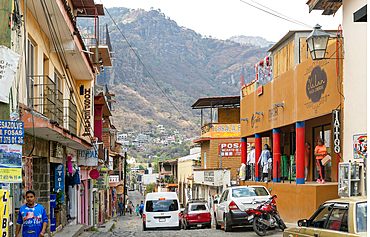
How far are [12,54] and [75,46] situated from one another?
7806 mm

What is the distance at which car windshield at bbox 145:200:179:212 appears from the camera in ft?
63.2

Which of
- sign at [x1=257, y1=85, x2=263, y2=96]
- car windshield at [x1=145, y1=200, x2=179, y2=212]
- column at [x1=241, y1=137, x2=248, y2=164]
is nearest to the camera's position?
car windshield at [x1=145, y1=200, x2=179, y2=212]

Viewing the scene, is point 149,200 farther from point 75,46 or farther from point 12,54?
point 12,54

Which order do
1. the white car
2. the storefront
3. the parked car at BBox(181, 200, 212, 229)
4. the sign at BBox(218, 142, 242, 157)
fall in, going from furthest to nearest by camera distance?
the sign at BBox(218, 142, 242, 157) → the parked car at BBox(181, 200, 212, 229) → the white car → the storefront

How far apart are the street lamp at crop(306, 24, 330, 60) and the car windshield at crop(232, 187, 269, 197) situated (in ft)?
18.0

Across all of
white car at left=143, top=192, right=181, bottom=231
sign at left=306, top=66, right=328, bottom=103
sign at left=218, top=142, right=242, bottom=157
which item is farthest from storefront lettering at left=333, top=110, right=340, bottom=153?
sign at left=218, top=142, right=242, bottom=157

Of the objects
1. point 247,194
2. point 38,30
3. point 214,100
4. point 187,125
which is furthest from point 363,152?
point 187,125

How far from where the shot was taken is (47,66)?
15.4 metres

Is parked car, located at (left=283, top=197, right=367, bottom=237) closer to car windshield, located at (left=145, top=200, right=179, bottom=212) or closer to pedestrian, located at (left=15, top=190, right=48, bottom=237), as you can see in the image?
pedestrian, located at (left=15, top=190, right=48, bottom=237)

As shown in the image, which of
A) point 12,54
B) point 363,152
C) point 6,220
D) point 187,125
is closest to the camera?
point 6,220

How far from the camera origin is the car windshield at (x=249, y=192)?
634 inches

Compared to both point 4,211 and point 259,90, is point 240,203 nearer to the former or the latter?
point 259,90

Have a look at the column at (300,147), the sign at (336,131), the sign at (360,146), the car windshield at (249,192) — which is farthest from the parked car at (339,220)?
the column at (300,147)

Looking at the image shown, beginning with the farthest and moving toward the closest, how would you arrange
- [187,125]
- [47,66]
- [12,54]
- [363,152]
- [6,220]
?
1. [187,125]
2. [47,66]
3. [363,152]
4. [12,54]
5. [6,220]
